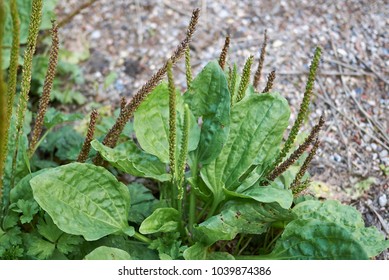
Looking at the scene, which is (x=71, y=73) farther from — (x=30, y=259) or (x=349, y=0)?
(x=349, y=0)

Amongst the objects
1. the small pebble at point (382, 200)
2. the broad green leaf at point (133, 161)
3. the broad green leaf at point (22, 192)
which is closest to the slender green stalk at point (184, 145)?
the broad green leaf at point (133, 161)

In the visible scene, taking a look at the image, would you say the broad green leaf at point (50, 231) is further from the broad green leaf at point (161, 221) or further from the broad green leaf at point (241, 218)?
the broad green leaf at point (241, 218)

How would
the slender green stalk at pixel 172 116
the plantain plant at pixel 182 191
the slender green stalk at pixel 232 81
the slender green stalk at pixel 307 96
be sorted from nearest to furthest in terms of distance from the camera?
the slender green stalk at pixel 172 116
the slender green stalk at pixel 307 96
the plantain plant at pixel 182 191
the slender green stalk at pixel 232 81

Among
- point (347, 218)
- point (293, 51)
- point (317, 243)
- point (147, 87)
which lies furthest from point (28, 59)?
point (293, 51)

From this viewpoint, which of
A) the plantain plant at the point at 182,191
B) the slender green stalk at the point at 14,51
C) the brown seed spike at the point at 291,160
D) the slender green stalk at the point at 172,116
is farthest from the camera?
the plantain plant at the point at 182,191

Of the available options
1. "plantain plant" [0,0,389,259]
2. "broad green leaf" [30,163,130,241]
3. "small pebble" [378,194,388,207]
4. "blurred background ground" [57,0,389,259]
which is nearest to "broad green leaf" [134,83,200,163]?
"plantain plant" [0,0,389,259]
